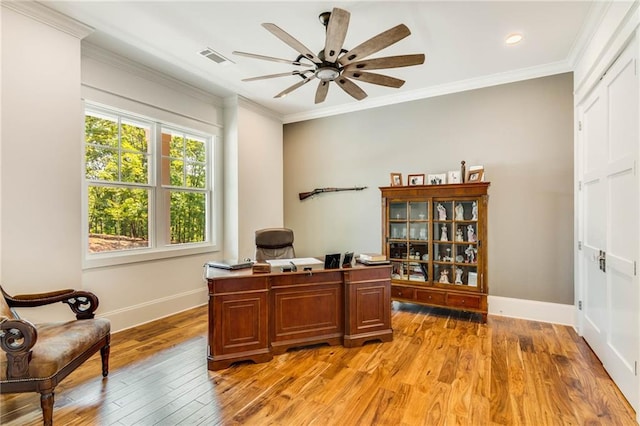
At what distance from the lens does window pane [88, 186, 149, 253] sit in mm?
3240

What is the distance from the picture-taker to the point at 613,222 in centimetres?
235

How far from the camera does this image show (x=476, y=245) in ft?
11.7

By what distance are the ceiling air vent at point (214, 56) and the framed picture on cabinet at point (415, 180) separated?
8.68 ft

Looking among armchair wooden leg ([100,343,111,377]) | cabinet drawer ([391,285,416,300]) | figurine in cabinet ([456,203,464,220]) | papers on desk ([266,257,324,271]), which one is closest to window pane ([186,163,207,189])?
papers on desk ([266,257,324,271])

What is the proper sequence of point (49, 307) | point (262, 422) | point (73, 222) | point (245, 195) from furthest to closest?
point (245, 195) → point (73, 222) → point (49, 307) → point (262, 422)

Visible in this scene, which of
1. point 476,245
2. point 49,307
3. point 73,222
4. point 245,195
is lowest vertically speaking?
point 49,307

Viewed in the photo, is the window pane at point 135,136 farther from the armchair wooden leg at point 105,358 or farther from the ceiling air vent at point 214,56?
the armchair wooden leg at point 105,358

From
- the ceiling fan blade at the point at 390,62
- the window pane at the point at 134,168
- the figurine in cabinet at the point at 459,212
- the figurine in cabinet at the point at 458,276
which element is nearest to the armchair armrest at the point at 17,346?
the window pane at the point at 134,168

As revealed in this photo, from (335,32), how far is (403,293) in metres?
3.11

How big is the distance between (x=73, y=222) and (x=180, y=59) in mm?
2050

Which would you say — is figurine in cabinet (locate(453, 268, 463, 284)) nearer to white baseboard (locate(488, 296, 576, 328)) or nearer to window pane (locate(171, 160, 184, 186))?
white baseboard (locate(488, 296, 576, 328))

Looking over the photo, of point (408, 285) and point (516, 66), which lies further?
point (408, 285)

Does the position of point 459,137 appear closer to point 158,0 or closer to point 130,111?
point 158,0

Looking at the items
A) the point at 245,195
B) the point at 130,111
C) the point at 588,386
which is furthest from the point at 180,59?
the point at 588,386
